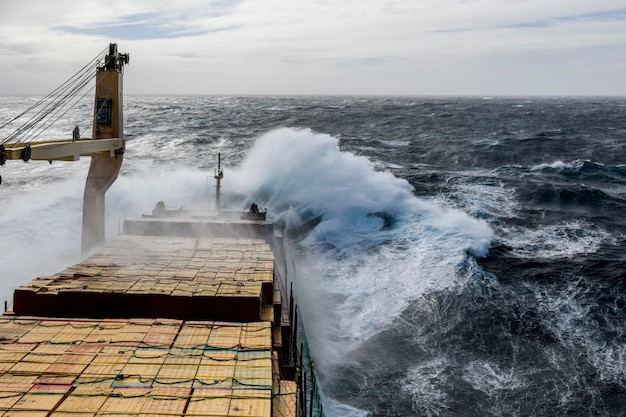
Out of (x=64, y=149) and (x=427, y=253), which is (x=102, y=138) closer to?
(x=64, y=149)

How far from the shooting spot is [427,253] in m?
34.4

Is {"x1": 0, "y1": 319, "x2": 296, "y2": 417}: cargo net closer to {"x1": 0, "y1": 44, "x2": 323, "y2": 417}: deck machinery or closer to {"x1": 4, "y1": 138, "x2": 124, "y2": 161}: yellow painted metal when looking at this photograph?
{"x1": 0, "y1": 44, "x2": 323, "y2": 417}: deck machinery

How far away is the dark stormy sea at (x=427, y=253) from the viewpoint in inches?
854

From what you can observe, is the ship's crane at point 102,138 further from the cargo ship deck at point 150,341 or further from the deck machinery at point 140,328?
the cargo ship deck at point 150,341

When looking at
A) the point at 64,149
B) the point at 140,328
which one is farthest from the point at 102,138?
the point at 140,328

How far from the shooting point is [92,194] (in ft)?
93.9

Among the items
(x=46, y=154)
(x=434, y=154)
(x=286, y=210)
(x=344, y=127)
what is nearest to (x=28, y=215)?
(x=286, y=210)

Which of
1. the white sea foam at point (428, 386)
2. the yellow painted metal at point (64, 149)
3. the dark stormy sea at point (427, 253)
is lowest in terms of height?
the white sea foam at point (428, 386)

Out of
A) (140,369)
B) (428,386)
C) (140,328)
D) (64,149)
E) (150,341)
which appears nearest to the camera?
(140,369)

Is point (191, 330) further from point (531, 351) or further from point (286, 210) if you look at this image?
point (286, 210)

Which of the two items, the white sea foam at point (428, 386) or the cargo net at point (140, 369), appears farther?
the white sea foam at point (428, 386)

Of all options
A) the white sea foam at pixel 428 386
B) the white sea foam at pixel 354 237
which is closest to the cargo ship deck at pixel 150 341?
the white sea foam at pixel 428 386

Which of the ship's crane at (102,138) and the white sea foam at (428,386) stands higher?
the ship's crane at (102,138)

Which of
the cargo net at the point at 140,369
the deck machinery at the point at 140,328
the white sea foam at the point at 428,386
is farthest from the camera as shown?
the white sea foam at the point at 428,386
